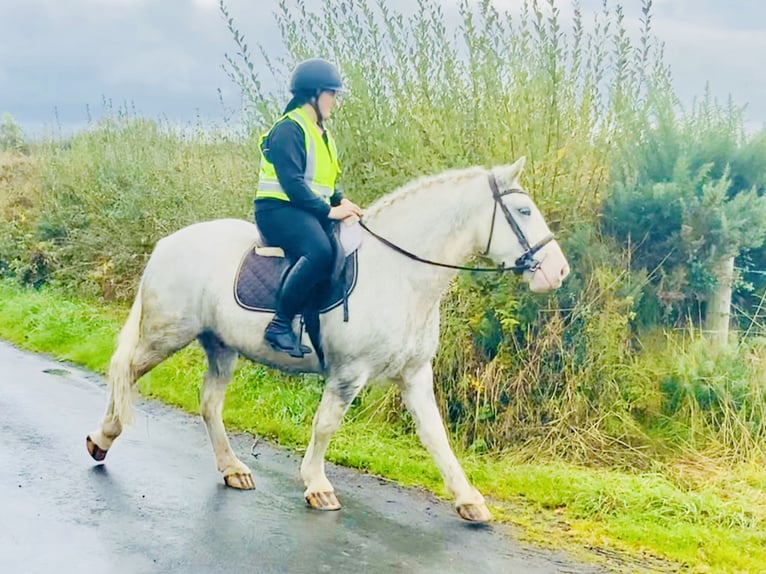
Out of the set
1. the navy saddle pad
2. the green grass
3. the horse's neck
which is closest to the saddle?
the navy saddle pad

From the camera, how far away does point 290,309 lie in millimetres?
6184

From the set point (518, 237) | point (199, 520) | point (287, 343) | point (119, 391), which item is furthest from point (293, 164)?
point (199, 520)

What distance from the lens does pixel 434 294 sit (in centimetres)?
621

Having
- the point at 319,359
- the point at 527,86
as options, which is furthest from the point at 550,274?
the point at 527,86

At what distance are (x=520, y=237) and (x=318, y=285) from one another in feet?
4.40

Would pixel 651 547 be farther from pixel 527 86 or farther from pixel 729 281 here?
pixel 527 86

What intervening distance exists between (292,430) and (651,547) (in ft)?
12.2

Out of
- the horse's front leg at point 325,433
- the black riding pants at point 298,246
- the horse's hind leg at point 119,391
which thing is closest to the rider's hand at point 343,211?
the black riding pants at point 298,246

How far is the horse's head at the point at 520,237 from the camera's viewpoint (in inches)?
233

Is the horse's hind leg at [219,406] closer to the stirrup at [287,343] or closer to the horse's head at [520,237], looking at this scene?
the stirrup at [287,343]

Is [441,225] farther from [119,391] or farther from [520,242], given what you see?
[119,391]

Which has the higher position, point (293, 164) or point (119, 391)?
point (293, 164)

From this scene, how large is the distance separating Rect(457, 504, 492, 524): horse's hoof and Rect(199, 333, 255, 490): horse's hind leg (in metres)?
1.61

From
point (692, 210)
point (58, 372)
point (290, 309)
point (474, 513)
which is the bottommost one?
point (58, 372)
